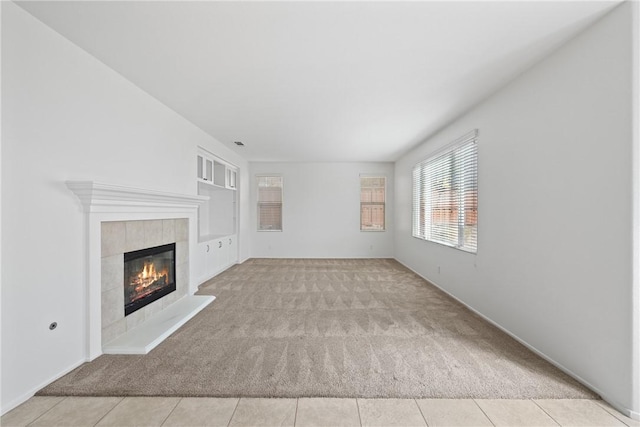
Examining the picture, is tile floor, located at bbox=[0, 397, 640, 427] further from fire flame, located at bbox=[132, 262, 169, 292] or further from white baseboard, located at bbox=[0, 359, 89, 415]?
fire flame, located at bbox=[132, 262, 169, 292]

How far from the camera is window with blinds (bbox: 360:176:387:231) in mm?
7676

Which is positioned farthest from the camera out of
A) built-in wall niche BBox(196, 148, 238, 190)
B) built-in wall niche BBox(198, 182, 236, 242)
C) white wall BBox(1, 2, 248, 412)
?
built-in wall niche BBox(198, 182, 236, 242)

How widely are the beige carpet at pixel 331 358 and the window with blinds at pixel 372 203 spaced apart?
3711 millimetres

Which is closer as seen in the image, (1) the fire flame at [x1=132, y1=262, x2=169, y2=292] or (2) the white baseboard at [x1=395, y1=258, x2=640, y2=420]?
(2) the white baseboard at [x1=395, y1=258, x2=640, y2=420]

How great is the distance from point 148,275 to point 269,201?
4.58m

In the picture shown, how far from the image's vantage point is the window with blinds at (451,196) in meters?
3.69

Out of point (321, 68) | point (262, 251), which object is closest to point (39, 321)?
point (321, 68)

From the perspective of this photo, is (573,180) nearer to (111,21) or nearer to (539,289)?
(539,289)

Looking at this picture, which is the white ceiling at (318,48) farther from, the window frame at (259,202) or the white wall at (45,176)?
the window frame at (259,202)

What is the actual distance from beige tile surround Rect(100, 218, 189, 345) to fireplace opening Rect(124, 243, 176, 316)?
69 mm

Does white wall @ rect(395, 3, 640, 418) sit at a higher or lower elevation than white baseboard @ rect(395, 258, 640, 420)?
higher

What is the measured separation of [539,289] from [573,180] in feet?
3.30

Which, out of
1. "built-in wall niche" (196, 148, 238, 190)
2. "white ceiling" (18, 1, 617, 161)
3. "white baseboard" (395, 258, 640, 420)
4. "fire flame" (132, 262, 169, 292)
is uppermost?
"white ceiling" (18, 1, 617, 161)


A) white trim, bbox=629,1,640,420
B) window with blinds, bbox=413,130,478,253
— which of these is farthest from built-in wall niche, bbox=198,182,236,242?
white trim, bbox=629,1,640,420
